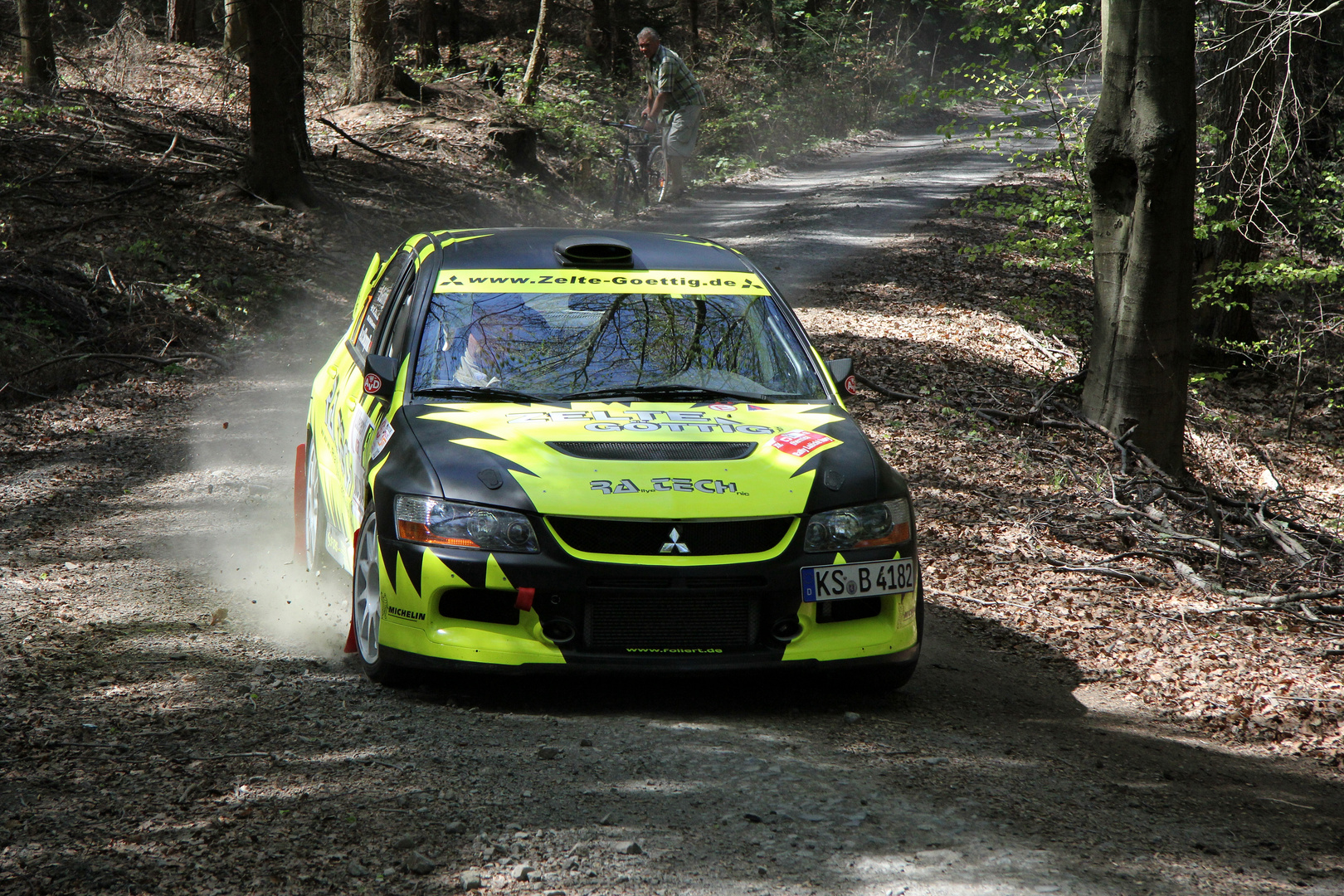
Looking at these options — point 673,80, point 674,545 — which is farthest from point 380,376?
point 673,80

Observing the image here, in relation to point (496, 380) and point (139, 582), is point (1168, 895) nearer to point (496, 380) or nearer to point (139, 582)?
point (496, 380)

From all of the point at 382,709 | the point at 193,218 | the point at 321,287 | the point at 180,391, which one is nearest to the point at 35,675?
the point at 382,709

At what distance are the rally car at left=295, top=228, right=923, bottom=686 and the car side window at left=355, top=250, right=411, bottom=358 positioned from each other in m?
0.49

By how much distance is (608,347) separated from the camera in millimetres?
5273

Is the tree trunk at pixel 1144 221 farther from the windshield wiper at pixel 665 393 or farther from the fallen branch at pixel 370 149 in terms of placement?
the fallen branch at pixel 370 149

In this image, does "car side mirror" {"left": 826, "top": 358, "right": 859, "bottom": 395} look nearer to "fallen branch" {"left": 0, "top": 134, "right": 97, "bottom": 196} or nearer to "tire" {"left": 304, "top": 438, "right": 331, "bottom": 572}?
"tire" {"left": 304, "top": 438, "right": 331, "bottom": 572}

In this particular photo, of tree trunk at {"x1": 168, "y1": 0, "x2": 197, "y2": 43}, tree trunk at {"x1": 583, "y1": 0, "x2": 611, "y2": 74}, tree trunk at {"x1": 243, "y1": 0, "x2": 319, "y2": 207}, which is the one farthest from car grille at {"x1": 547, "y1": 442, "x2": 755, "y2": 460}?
tree trunk at {"x1": 583, "y1": 0, "x2": 611, "y2": 74}

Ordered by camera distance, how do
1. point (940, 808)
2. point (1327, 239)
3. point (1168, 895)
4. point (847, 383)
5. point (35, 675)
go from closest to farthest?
1. point (1168, 895)
2. point (940, 808)
3. point (35, 675)
4. point (847, 383)
5. point (1327, 239)

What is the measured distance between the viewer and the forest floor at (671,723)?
3.24m

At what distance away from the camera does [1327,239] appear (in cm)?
1272

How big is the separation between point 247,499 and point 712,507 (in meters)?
4.55

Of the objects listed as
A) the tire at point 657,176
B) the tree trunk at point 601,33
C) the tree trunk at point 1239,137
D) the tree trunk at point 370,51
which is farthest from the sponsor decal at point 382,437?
the tree trunk at point 601,33

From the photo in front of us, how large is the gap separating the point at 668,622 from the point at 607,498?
513 millimetres

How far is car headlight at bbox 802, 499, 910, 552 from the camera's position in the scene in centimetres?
439
